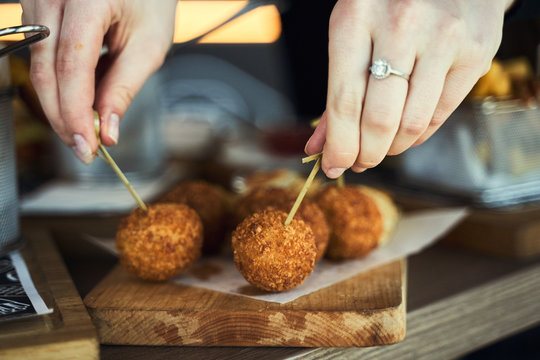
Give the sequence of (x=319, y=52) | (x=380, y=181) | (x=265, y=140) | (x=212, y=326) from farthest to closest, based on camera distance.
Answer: (x=319, y=52), (x=265, y=140), (x=380, y=181), (x=212, y=326)

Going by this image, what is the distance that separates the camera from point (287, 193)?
4.27 feet

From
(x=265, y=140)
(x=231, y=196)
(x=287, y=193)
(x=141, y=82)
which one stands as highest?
(x=141, y=82)

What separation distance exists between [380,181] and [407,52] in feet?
3.69

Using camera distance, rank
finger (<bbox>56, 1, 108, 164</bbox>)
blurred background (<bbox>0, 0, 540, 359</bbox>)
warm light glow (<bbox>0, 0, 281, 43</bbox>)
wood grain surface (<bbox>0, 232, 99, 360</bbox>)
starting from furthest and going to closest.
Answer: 1. warm light glow (<bbox>0, 0, 281, 43</bbox>)
2. blurred background (<bbox>0, 0, 540, 359</bbox>)
3. finger (<bbox>56, 1, 108, 164</bbox>)
4. wood grain surface (<bbox>0, 232, 99, 360</bbox>)

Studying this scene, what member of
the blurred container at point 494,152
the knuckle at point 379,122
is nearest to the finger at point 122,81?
the knuckle at point 379,122

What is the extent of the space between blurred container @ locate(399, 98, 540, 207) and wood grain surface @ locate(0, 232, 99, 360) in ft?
3.94

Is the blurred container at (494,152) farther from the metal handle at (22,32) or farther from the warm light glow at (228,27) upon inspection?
the metal handle at (22,32)

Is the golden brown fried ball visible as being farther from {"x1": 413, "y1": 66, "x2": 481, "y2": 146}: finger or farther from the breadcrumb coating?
{"x1": 413, "y1": 66, "x2": 481, "y2": 146}: finger

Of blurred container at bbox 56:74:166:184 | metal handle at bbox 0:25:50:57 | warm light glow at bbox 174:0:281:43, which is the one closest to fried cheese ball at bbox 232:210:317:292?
metal handle at bbox 0:25:50:57

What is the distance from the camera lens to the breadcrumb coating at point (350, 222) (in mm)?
1274

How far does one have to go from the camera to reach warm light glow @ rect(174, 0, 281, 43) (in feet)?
9.20

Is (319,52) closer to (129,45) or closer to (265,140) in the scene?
(265,140)

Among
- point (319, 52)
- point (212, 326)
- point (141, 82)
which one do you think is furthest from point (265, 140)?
point (212, 326)

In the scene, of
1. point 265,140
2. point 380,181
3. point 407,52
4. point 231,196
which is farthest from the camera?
point 265,140
